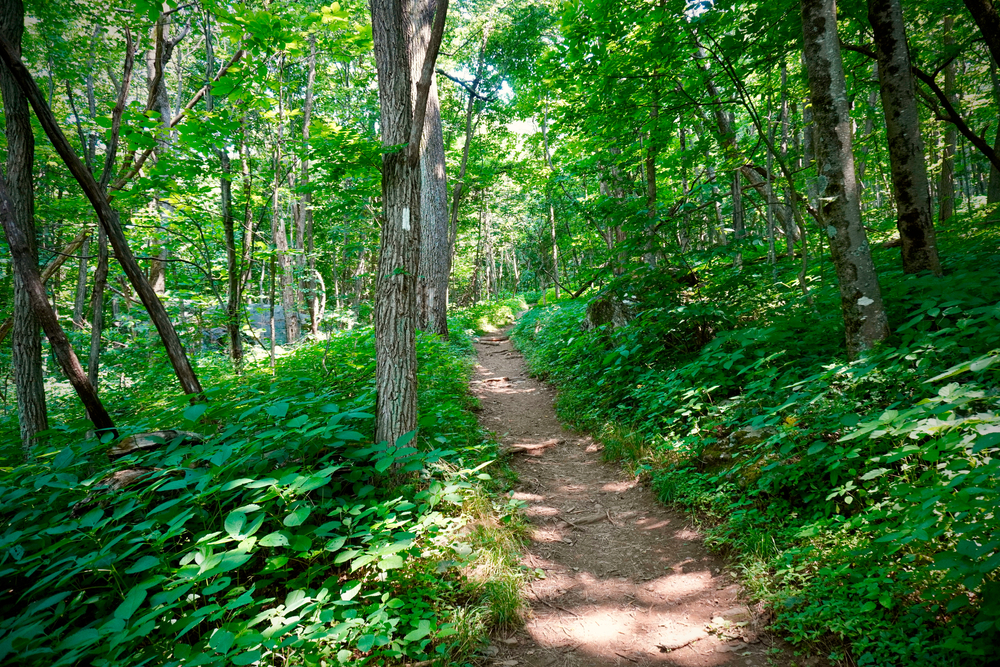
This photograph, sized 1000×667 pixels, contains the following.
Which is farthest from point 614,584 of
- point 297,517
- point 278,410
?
point 278,410

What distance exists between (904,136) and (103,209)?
24.9 feet

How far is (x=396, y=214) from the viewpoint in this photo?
3.26 metres

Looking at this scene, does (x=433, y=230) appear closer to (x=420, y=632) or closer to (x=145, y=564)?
(x=145, y=564)

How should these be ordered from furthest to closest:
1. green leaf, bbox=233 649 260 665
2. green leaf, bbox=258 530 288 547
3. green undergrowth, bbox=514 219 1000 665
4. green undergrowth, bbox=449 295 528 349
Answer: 1. green undergrowth, bbox=449 295 528 349
2. green leaf, bbox=258 530 288 547
3. green undergrowth, bbox=514 219 1000 665
4. green leaf, bbox=233 649 260 665

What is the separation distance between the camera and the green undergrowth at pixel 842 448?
6.04 ft

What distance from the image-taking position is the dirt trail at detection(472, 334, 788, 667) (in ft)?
7.79

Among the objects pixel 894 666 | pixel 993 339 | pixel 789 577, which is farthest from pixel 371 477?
pixel 993 339

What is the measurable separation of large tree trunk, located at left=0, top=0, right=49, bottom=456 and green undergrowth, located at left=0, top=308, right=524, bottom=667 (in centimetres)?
91

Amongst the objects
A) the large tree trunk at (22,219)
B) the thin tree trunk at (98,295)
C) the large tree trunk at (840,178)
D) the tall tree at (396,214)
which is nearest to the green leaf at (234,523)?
the tall tree at (396,214)

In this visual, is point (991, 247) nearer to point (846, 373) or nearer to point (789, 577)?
point (846, 373)

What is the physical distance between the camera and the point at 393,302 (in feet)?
10.7

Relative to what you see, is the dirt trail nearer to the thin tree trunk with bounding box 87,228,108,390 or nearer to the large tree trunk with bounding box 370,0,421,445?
the large tree trunk with bounding box 370,0,421,445

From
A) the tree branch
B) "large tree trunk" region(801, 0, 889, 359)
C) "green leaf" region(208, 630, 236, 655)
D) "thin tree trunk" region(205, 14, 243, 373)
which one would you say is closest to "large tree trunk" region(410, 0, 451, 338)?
"thin tree trunk" region(205, 14, 243, 373)

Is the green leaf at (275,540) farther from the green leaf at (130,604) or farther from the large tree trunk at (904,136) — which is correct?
the large tree trunk at (904,136)
